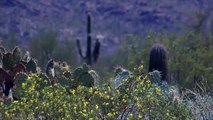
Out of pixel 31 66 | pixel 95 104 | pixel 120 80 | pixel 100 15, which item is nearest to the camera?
pixel 95 104

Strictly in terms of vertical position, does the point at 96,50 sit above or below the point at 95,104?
above

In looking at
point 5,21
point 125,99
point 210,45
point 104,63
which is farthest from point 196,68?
point 5,21

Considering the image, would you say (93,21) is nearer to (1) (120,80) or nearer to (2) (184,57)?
(2) (184,57)

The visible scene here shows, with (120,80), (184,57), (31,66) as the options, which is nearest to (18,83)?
(31,66)

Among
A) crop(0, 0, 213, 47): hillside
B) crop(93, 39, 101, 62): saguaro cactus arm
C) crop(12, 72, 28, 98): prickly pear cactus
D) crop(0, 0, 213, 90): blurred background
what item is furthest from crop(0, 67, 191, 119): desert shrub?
crop(0, 0, 213, 47): hillside

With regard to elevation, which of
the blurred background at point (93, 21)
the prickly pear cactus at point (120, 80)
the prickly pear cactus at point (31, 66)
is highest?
the blurred background at point (93, 21)

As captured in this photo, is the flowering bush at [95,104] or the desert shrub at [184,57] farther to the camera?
the desert shrub at [184,57]

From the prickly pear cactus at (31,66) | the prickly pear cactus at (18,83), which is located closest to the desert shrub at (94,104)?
the prickly pear cactus at (18,83)

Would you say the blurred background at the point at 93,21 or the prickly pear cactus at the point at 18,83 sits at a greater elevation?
the blurred background at the point at 93,21

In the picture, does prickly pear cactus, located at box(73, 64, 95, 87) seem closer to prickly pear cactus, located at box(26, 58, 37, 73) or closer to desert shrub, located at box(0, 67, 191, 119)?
prickly pear cactus, located at box(26, 58, 37, 73)

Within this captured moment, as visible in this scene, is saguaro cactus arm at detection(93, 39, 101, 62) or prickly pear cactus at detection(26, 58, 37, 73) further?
saguaro cactus arm at detection(93, 39, 101, 62)

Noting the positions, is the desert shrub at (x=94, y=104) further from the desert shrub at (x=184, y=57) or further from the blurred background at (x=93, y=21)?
the blurred background at (x=93, y=21)

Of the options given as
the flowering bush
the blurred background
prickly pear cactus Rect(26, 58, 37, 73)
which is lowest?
the flowering bush

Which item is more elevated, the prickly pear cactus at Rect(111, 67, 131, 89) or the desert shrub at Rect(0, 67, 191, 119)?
the prickly pear cactus at Rect(111, 67, 131, 89)
